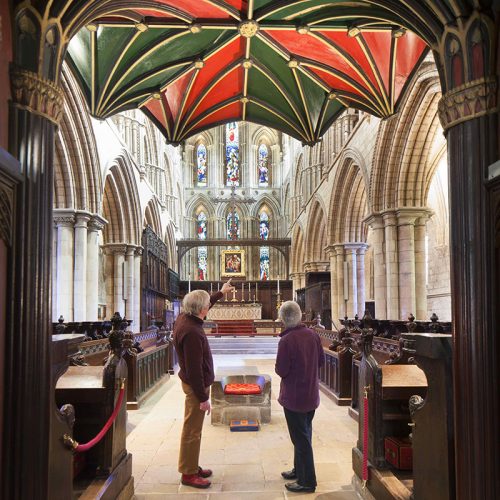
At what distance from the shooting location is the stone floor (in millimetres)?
4027

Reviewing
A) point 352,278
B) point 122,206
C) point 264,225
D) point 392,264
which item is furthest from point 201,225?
point 392,264

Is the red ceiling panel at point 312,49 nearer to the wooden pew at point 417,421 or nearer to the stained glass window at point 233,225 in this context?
the wooden pew at point 417,421

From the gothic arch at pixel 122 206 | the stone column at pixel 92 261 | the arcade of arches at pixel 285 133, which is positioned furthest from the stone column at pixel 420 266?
the gothic arch at pixel 122 206

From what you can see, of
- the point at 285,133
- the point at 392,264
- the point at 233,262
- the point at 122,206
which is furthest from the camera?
the point at 233,262

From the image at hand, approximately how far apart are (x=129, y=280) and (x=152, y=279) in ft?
3.44

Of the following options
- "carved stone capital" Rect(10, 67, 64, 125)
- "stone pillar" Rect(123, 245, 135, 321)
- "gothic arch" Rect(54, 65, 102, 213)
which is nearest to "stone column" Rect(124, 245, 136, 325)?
"stone pillar" Rect(123, 245, 135, 321)

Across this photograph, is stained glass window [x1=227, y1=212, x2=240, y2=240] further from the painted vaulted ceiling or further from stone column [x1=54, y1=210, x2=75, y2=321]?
the painted vaulted ceiling

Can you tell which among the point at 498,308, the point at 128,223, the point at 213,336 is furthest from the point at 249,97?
the point at 213,336

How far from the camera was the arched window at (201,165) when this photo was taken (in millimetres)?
36688

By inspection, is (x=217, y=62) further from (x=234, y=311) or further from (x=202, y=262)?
(x=202, y=262)

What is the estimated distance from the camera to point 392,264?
12.4m

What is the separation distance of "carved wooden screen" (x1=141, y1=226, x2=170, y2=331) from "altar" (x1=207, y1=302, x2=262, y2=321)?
2.78 meters

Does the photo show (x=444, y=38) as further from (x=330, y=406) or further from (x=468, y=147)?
(x=330, y=406)

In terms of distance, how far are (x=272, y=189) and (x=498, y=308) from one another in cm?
3381
